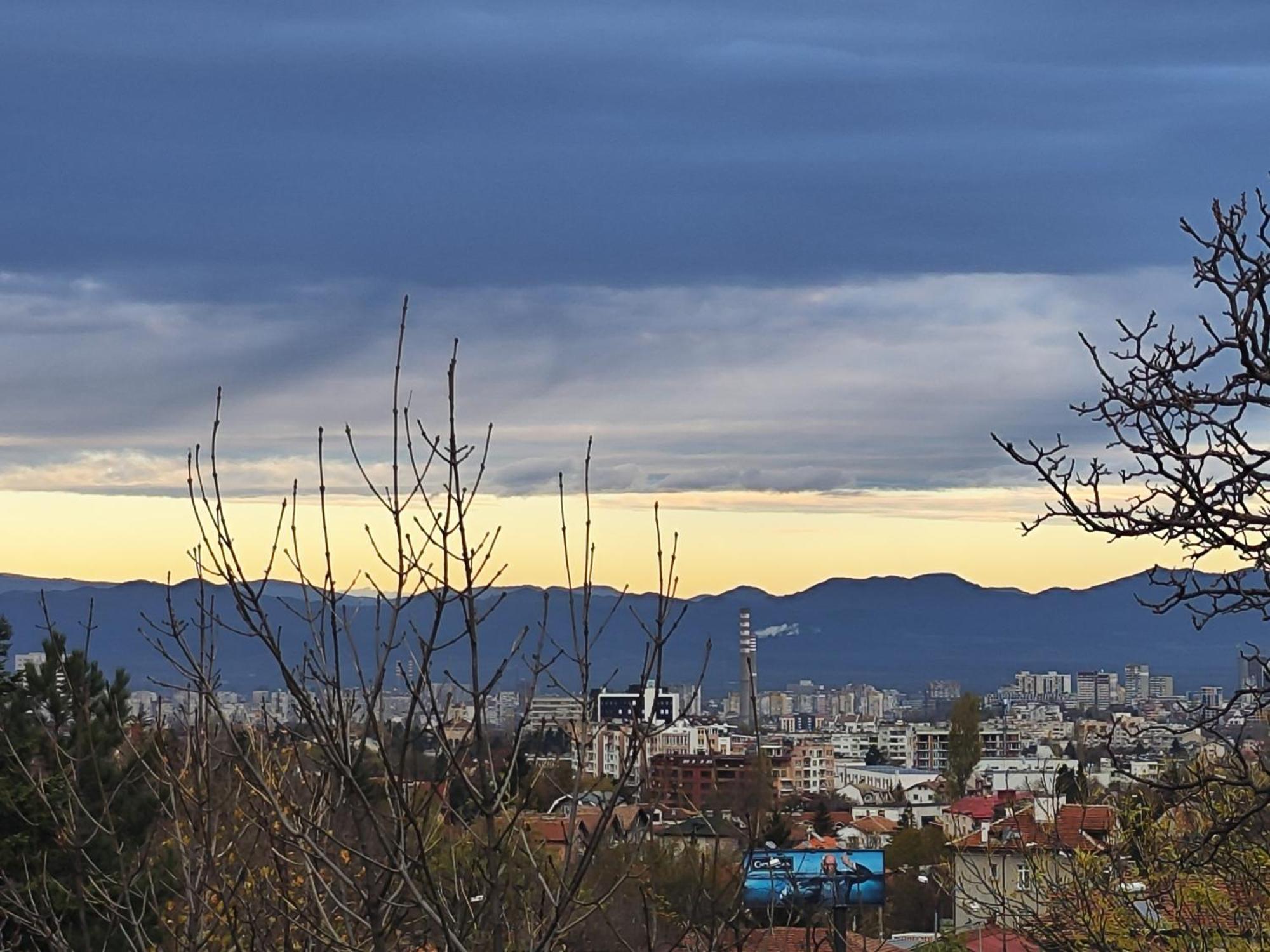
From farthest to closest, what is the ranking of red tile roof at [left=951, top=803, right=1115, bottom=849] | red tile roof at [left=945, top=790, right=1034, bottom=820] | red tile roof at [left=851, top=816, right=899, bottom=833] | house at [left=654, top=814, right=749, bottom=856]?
red tile roof at [left=851, top=816, right=899, bottom=833], red tile roof at [left=945, top=790, right=1034, bottom=820], red tile roof at [left=951, top=803, right=1115, bottom=849], house at [left=654, top=814, right=749, bottom=856]

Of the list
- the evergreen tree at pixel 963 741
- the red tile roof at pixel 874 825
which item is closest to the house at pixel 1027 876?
the red tile roof at pixel 874 825

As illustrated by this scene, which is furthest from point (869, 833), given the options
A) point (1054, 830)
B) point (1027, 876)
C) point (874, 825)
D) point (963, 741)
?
point (1054, 830)

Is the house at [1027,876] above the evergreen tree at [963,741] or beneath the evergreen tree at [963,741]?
above

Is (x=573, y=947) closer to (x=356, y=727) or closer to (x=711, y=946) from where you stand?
(x=356, y=727)

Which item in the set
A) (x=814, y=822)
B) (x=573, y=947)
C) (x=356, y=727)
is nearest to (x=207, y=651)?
(x=356, y=727)

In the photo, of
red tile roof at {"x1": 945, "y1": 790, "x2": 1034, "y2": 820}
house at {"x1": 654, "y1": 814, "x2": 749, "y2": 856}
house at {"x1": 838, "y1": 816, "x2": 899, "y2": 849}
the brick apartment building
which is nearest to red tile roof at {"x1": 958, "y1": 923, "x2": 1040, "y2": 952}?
red tile roof at {"x1": 945, "y1": 790, "x2": 1034, "y2": 820}

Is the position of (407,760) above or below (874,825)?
above

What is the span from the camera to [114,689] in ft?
42.8

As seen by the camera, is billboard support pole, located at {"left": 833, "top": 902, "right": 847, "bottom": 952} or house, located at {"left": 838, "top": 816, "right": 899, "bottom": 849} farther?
house, located at {"left": 838, "top": 816, "right": 899, "bottom": 849}

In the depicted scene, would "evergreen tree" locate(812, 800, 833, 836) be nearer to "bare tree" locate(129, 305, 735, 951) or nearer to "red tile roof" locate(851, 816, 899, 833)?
"red tile roof" locate(851, 816, 899, 833)

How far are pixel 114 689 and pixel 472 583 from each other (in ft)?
33.3

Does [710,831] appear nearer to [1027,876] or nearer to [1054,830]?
[1054,830]

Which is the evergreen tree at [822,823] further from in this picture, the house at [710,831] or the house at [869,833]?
the house at [710,831]

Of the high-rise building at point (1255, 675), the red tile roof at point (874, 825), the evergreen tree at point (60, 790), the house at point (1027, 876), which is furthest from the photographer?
the red tile roof at point (874, 825)
